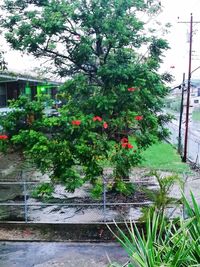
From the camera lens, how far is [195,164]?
16234 mm

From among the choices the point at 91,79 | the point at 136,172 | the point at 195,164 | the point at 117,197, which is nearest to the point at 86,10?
the point at 91,79

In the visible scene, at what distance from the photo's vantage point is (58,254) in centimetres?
688

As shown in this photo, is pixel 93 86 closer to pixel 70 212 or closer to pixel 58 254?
pixel 70 212

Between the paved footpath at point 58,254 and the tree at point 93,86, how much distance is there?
1.75 meters

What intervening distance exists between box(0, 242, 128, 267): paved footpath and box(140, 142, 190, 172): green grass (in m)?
6.19

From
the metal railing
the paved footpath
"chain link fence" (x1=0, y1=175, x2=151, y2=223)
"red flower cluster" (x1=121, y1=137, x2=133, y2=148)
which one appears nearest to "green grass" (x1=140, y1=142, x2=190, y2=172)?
"red flower cluster" (x1=121, y1=137, x2=133, y2=148)

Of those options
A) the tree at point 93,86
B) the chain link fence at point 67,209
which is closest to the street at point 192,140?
the tree at point 93,86

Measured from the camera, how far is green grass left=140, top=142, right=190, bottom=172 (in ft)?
49.1

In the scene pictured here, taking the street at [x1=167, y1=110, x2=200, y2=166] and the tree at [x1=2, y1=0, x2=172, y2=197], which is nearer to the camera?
the tree at [x1=2, y1=0, x2=172, y2=197]

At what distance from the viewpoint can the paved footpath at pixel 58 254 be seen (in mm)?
6469

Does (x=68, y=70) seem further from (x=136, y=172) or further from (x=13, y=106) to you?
(x=136, y=172)

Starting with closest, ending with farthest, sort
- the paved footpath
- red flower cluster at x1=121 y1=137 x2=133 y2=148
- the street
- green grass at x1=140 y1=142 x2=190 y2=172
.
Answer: the paved footpath → red flower cluster at x1=121 y1=137 x2=133 y2=148 → green grass at x1=140 y1=142 x2=190 y2=172 → the street

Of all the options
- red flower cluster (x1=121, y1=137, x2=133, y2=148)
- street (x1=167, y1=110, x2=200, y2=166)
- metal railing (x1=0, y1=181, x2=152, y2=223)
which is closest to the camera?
metal railing (x1=0, y1=181, x2=152, y2=223)

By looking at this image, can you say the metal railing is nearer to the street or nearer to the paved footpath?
the paved footpath
